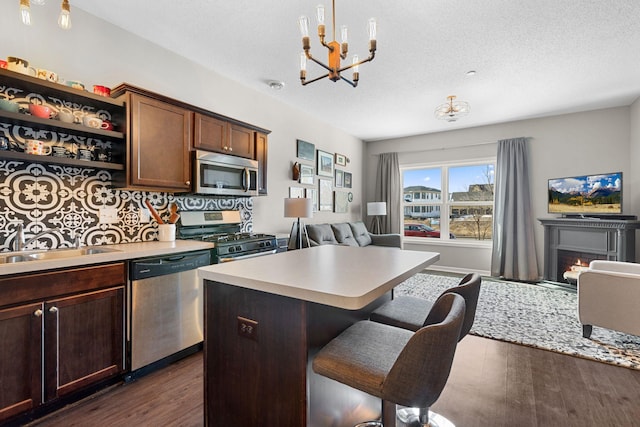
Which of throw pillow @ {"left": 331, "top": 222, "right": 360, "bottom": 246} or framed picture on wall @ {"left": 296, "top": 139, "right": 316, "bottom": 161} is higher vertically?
Answer: framed picture on wall @ {"left": 296, "top": 139, "right": 316, "bottom": 161}

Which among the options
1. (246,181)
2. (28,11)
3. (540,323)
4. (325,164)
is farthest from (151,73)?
(540,323)

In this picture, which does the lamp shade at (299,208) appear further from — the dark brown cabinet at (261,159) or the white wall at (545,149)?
the white wall at (545,149)

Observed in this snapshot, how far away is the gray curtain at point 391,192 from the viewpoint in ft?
20.2

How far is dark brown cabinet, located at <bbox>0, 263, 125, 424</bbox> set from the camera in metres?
1.52

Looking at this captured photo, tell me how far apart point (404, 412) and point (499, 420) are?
544mm

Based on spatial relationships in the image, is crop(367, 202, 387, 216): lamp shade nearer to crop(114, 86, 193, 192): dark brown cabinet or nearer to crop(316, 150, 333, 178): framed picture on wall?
crop(316, 150, 333, 178): framed picture on wall

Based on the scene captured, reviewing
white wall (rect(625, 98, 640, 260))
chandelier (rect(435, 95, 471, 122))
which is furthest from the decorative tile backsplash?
white wall (rect(625, 98, 640, 260))

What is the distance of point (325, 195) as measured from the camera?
519cm

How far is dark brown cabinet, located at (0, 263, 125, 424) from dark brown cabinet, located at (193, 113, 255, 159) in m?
1.38

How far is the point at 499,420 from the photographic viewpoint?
5.51 ft

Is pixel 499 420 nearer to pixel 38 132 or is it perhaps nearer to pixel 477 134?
pixel 38 132

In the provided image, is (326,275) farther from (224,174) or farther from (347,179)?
(347,179)

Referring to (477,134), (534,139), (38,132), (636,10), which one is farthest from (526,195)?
(38,132)

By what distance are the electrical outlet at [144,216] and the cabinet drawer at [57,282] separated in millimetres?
744
